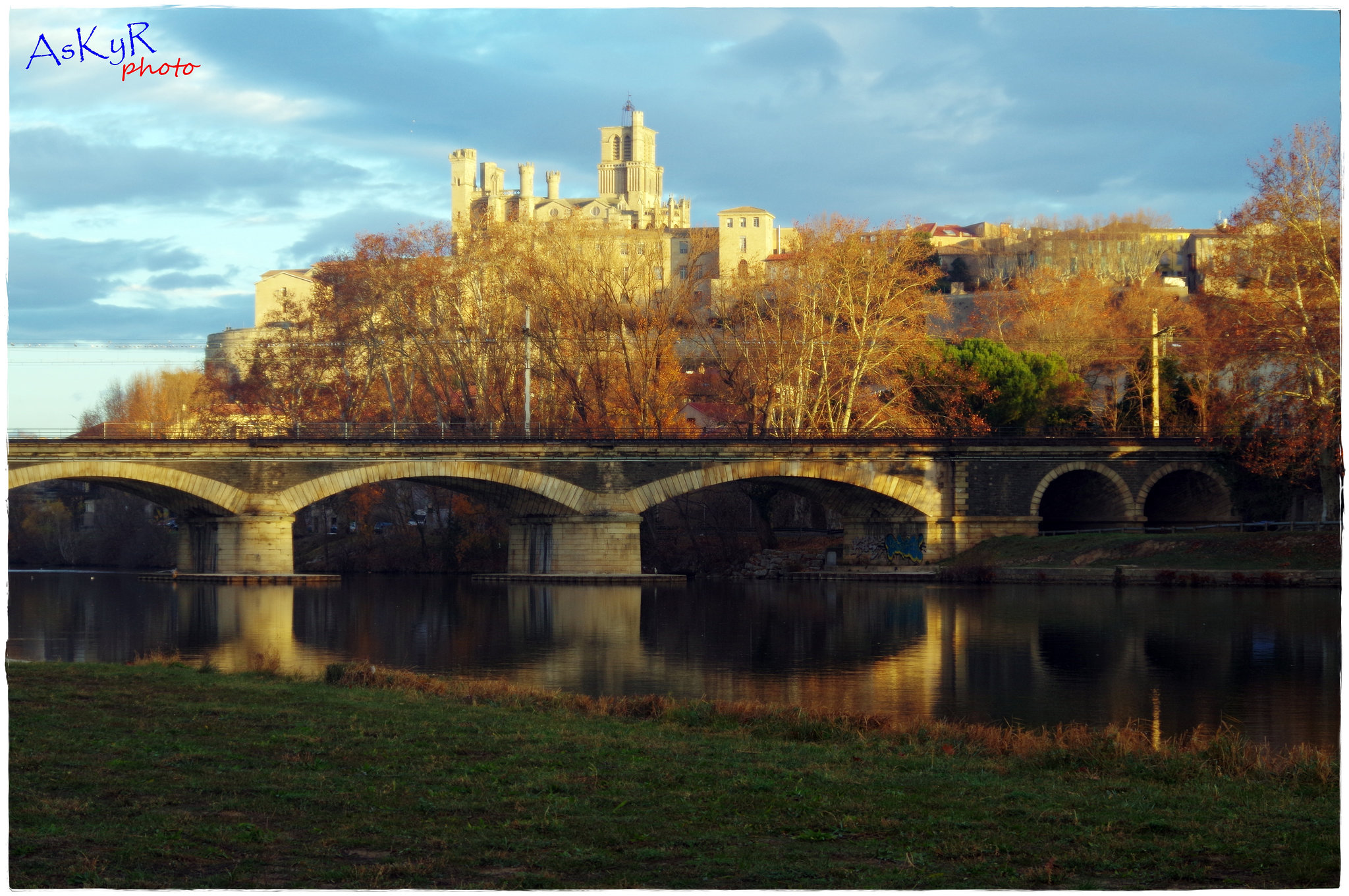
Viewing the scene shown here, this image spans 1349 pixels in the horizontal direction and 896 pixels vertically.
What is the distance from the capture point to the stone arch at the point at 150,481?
41.8 m

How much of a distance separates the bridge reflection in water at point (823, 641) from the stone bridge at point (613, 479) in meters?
2.64

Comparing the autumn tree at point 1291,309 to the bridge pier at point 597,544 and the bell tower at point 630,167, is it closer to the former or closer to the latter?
the bridge pier at point 597,544

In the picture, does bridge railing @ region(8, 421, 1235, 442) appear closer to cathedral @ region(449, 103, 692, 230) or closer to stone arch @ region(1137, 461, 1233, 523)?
stone arch @ region(1137, 461, 1233, 523)

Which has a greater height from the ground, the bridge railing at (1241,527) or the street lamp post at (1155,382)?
the street lamp post at (1155,382)

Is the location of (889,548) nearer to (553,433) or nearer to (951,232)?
(553,433)

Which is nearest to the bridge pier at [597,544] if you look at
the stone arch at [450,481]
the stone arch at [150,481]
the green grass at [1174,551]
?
the stone arch at [450,481]

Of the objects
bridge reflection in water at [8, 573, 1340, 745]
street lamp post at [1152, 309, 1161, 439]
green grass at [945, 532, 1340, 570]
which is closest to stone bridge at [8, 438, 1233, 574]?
street lamp post at [1152, 309, 1161, 439]

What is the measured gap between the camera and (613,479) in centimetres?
4650

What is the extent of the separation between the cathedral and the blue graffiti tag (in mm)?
104287

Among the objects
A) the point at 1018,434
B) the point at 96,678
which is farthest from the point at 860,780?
the point at 1018,434

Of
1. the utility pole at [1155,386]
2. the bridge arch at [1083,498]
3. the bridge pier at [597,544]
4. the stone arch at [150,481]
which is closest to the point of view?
the stone arch at [150,481]

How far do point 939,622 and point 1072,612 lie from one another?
3.61 meters

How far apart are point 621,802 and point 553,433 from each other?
4351cm

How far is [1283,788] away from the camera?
10156 millimetres
